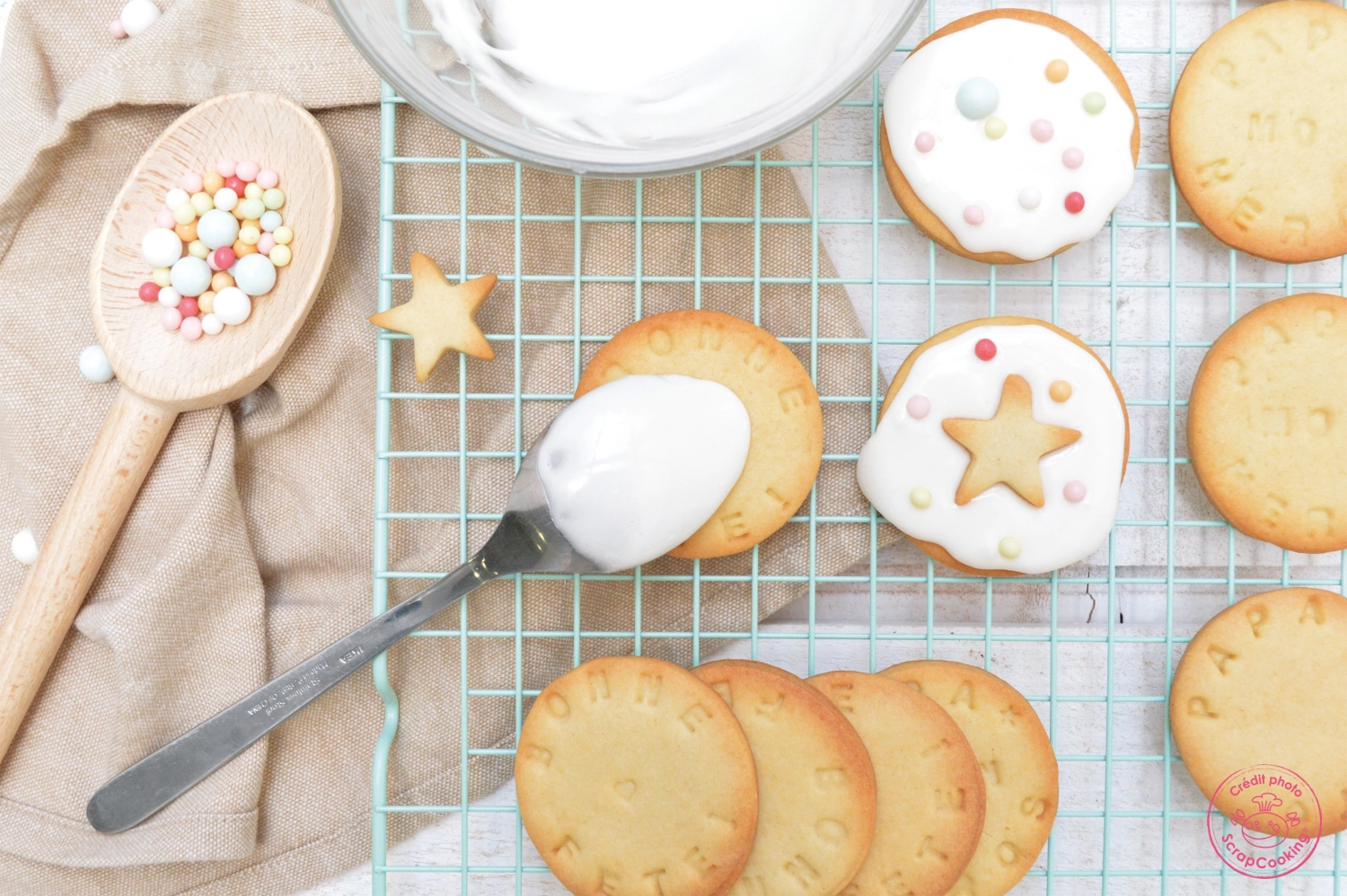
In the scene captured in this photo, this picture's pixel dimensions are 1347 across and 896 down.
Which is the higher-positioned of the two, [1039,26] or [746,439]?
[1039,26]

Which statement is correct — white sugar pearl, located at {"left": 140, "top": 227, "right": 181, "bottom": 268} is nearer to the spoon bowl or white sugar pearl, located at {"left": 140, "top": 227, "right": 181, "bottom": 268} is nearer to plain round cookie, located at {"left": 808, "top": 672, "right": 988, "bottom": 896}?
the spoon bowl

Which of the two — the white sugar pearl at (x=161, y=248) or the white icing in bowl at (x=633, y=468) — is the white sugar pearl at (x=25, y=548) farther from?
the white icing in bowl at (x=633, y=468)

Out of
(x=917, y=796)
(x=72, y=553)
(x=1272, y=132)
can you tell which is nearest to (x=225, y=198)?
(x=72, y=553)

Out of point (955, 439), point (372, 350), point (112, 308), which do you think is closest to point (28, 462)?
point (112, 308)

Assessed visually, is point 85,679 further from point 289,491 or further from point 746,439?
point 746,439

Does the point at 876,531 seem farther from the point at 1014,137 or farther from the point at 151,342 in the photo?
the point at 151,342

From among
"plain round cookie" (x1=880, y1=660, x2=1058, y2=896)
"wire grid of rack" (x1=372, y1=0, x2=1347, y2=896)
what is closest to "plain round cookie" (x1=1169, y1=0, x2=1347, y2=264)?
"wire grid of rack" (x1=372, y1=0, x2=1347, y2=896)
